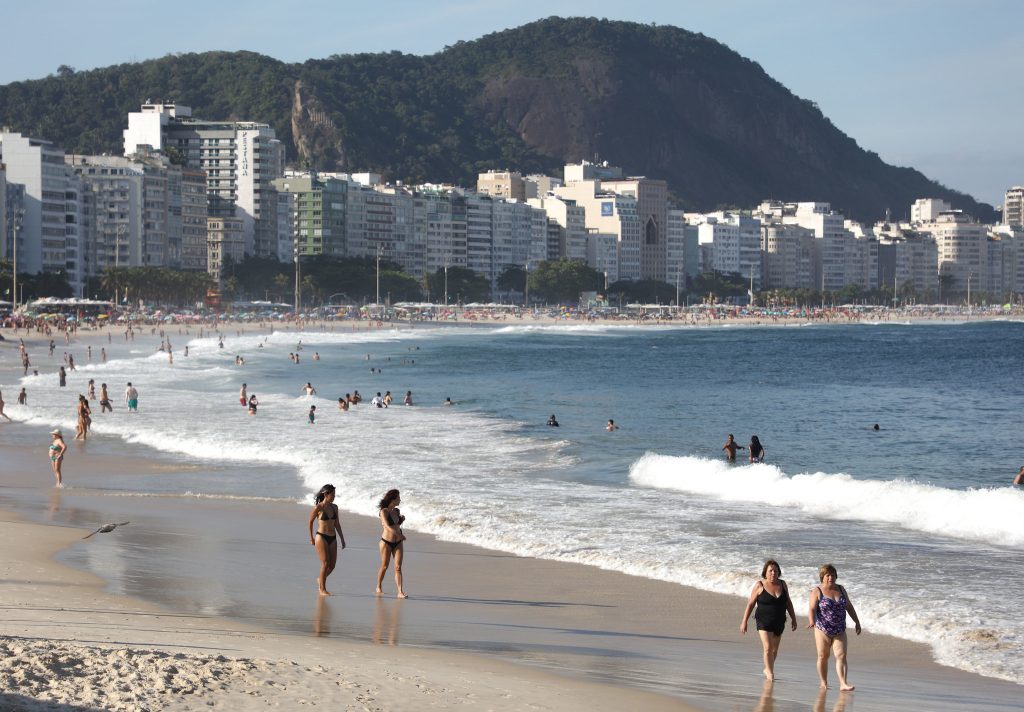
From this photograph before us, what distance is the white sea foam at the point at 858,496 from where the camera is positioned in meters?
19.8

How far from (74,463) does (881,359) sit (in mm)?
70791

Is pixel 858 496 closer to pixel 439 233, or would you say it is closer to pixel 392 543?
pixel 392 543

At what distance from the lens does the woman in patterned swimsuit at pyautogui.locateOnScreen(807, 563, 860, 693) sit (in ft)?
35.0

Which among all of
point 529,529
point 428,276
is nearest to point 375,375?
point 529,529

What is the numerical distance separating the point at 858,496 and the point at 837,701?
41.5 ft

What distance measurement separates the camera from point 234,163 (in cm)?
17512

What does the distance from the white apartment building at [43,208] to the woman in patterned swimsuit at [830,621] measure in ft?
398

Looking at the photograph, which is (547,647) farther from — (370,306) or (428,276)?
(428,276)

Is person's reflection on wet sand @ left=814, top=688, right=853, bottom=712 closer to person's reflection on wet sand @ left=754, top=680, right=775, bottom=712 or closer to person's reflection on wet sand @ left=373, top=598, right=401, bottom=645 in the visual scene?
person's reflection on wet sand @ left=754, top=680, right=775, bottom=712

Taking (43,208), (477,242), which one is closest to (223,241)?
(43,208)

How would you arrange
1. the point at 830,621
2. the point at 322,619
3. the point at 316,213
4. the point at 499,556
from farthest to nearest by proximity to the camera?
1. the point at 316,213
2. the point at 499,556
3. the point at 322,619
4. the point at 830,621

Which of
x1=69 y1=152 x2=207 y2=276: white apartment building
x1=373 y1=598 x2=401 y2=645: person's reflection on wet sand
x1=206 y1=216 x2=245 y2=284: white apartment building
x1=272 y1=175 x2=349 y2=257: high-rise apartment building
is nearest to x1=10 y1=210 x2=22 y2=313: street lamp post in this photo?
x1=69 y1=152 x2=207 y2=276: white apartment building

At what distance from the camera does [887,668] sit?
11836 millimetres

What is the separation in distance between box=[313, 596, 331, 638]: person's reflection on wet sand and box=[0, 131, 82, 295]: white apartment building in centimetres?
11719
